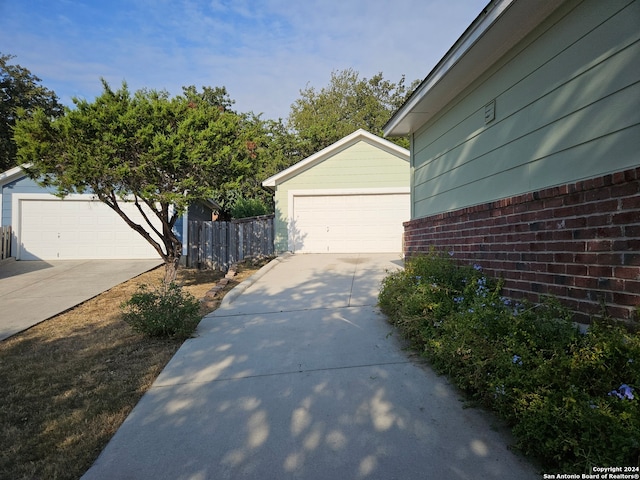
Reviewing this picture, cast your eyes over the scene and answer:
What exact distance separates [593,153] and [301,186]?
9.67 meters

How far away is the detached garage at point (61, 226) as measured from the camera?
40.9 feet

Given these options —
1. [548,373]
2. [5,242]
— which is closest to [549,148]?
[548,373]

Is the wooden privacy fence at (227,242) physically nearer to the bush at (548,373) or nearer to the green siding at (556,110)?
the green siding at (556,110)

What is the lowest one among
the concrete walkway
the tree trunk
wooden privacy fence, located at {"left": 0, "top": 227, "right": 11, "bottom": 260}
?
the concrete walkway

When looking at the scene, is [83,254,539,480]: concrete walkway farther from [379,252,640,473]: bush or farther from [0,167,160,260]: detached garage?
[0,167,160,260]: detached garage

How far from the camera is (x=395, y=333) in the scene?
423cm

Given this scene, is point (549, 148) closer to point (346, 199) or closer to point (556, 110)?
point (556, 110)

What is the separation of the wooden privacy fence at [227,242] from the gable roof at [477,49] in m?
7.24

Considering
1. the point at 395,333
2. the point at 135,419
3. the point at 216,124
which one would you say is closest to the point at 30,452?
the point at 135,419

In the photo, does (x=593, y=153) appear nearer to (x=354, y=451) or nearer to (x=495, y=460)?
(x=495, y=460)

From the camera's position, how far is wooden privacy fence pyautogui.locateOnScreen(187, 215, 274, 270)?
1198 centimetres

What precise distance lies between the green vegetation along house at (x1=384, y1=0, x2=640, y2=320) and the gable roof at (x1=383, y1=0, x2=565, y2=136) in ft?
0.05

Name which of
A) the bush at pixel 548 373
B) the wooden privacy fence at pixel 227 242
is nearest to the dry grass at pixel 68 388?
the bush at pixel 548 373

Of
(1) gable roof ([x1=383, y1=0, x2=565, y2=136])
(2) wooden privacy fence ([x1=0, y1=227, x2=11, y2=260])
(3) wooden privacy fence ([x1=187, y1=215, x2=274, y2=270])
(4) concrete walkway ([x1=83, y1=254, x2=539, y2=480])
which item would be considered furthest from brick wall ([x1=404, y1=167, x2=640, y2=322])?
(2) wooden privacy fence ([x1=0, y1=227, x2=11, y2=260])
